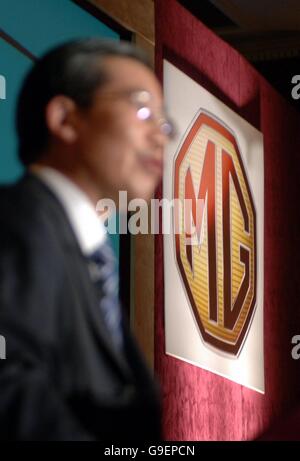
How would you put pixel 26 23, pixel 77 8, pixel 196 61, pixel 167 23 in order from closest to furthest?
pixel 26 23 < pixel 77 8 < pixel 167 23 < pixel 196 61

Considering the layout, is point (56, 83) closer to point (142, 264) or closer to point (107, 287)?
point (107, 287)

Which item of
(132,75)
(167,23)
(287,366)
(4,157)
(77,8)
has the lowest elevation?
(287,366)

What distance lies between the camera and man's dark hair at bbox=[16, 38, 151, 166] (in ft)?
2.68

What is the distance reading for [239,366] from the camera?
12.4 ft

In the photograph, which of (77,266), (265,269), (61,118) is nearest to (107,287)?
(77,266)

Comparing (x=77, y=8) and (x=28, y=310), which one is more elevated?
(x=77, y=8)

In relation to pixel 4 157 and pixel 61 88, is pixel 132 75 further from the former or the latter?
pixel 4 157

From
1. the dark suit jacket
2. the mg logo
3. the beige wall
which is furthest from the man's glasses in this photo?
the mg logo

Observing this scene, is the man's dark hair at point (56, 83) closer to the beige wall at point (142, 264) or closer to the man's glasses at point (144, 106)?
the man's glasses at point (144, 106)

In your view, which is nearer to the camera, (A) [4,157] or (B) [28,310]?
(B) [28,310]

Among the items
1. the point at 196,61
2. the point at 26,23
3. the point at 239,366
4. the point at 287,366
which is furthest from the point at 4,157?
the point at 287,366

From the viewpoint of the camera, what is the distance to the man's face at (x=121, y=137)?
810 mm

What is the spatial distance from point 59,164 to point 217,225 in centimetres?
275

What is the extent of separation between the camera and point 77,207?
80 cm
